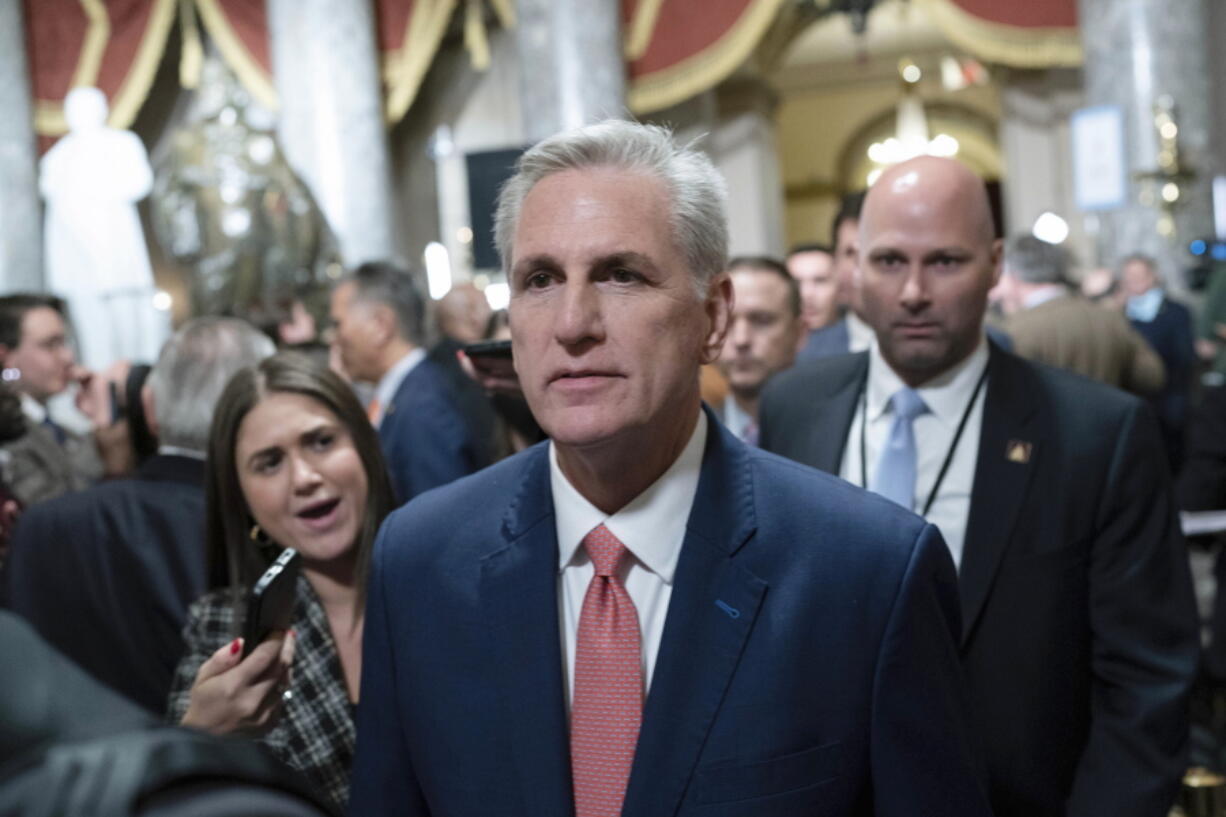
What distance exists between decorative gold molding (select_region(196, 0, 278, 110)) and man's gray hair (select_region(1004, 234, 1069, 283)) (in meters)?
8.96

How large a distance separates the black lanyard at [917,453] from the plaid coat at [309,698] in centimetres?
98

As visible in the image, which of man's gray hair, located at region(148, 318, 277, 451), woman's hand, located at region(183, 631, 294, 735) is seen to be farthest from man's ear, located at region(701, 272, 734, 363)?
man's gray hair, located at region(148, 318, 277, 451)

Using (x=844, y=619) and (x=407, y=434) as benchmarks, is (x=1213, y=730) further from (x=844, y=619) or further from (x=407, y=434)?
(x=844, y=619)

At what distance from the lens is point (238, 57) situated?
13.2 metres

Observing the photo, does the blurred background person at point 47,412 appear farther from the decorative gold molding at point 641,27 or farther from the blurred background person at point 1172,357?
the decorative gold molding at point 641,27

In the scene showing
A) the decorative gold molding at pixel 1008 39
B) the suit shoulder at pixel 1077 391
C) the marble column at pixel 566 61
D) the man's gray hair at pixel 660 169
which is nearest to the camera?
the man's gray hair at pixel 660 169

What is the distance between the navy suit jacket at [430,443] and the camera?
455 centimetres

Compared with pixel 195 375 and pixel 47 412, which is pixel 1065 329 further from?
pixel 47 412

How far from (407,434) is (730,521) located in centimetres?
314

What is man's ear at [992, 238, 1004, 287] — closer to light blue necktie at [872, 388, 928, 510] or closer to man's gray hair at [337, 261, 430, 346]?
light blue necktie at [872, 388, 928, 510]

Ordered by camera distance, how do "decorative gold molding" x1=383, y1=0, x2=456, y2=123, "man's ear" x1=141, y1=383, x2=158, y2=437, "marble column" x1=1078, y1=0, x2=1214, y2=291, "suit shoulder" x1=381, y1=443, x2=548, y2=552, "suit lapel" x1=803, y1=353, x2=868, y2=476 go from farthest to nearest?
1. "decorative gold molding" x1=383, y1=0, x2=456, y2=123
2. "marble column" x1=1078, y1=0, x2=1214, y2=291
3. "man's ear" x1=141, y1=383, x2=158, y2=437
4. "suit lapel" x1=803, y1=353, x2=868, y2=476
5. "suit shoulder" x1=381, y1=443, x2=548, y2=552

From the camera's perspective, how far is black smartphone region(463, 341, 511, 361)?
2926 mm

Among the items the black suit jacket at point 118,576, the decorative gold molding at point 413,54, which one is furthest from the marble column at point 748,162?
the black suit jacket at point 118,576

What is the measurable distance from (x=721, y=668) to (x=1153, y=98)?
34.2 feet
